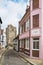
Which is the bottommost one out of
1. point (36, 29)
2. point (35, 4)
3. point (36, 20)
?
point (36, 29)

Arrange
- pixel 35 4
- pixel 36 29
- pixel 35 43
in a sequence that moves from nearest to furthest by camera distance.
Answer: pixel 36 29 → pixel 35 43 → pixel 35 4

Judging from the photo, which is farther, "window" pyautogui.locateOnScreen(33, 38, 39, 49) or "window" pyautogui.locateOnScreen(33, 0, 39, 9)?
"window" pyautogui.locateOnScreen(33, 0, 39, 9)

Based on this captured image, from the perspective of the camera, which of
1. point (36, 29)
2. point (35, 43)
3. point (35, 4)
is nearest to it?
point (36, 29)

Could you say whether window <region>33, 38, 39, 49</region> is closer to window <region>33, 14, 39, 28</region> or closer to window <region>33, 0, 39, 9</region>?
window <region>33, 14, 39, 28</region>

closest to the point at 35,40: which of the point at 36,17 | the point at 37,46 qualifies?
the point at 37,46

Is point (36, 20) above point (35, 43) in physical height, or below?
above

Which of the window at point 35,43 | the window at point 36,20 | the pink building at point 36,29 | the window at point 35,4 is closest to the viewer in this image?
the pink building at point 36,29

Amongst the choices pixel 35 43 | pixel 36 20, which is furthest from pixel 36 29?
pixel 35 43

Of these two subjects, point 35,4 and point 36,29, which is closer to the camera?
point 36,29

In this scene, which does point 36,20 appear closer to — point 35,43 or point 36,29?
point 36,29

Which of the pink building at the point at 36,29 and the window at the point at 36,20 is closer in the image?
the pink building at the point at 36,29

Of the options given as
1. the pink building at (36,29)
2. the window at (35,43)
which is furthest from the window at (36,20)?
the window at (35,43)

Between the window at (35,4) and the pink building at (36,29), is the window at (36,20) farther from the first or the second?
the window at (35,4)

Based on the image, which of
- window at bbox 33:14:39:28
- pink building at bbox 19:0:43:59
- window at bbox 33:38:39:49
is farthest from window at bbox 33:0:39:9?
window at bbox 33:38:39:49
